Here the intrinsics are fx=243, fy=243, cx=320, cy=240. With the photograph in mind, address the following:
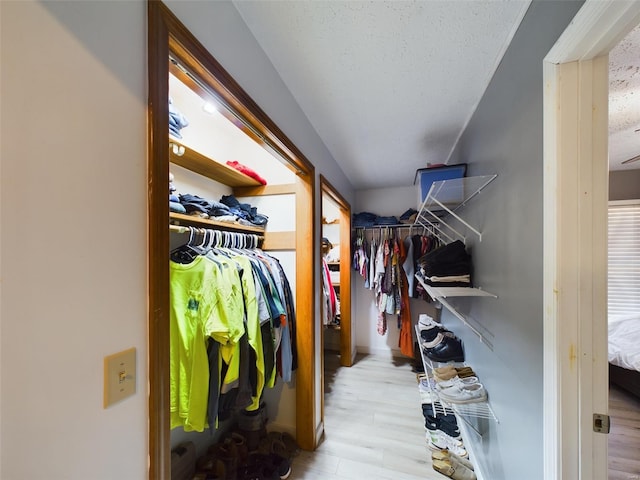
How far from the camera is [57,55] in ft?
1.45

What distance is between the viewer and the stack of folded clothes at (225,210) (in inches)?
56.7

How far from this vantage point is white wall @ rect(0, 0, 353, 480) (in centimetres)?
39

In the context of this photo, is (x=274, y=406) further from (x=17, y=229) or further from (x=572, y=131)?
(x=572, y=131)

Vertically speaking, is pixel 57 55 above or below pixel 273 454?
above

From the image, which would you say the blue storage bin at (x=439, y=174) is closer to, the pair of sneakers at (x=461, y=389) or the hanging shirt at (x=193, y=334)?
the pair of sneakers at (x=461, y=389)

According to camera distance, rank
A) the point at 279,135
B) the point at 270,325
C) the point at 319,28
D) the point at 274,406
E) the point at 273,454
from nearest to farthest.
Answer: the point at 319,28 → the point at 279,135 → the point at 270,325 → the point at 273,454 → the point at 274,406

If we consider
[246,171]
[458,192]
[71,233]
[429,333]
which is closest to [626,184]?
[458,192]

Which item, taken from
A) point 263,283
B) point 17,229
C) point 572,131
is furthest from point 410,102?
point 17,229

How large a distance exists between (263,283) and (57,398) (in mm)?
1119

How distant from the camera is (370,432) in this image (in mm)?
1930

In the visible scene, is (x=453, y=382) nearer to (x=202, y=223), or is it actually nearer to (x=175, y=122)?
(x=202, y=223)

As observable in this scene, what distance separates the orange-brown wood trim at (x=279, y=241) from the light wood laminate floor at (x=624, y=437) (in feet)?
8.57

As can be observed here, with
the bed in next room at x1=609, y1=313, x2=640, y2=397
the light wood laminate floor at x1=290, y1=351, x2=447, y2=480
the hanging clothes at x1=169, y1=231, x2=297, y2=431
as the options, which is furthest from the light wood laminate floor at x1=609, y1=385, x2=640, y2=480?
the hanging clothes at x1=169, y1=231, x2=297, y2=431

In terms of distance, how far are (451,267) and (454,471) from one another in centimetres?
127
